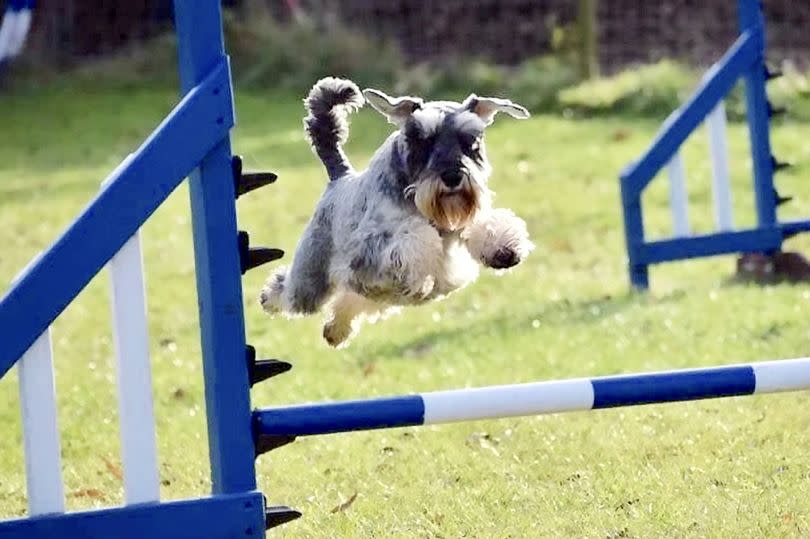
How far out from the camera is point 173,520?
13.1 feet

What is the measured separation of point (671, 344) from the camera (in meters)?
7.26

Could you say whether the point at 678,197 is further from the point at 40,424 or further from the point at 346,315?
the point at 40,424

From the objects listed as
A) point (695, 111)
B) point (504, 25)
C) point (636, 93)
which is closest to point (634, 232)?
point (695, 111)

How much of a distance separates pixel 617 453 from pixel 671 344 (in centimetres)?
175

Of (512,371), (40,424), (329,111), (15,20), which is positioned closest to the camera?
(40,424)

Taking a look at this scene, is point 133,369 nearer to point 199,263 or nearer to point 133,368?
point 133,368

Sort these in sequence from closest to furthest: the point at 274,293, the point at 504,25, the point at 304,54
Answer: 1. the point at 274,293
2. the point at 304,54
3. the point at 504,25

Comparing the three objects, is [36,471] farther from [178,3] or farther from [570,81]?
[570,81]

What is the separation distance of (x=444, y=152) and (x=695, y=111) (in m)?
4.45

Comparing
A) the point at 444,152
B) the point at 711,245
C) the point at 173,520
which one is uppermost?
the point at 711,245

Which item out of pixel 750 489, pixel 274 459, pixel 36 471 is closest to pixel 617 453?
pixel 750 489

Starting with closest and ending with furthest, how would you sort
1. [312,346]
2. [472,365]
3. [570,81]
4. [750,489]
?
[750,489] → [472,365] → [312,346] → [570,81]

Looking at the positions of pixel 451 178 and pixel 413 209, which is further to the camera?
pixel 413 209

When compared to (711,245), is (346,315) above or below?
below
